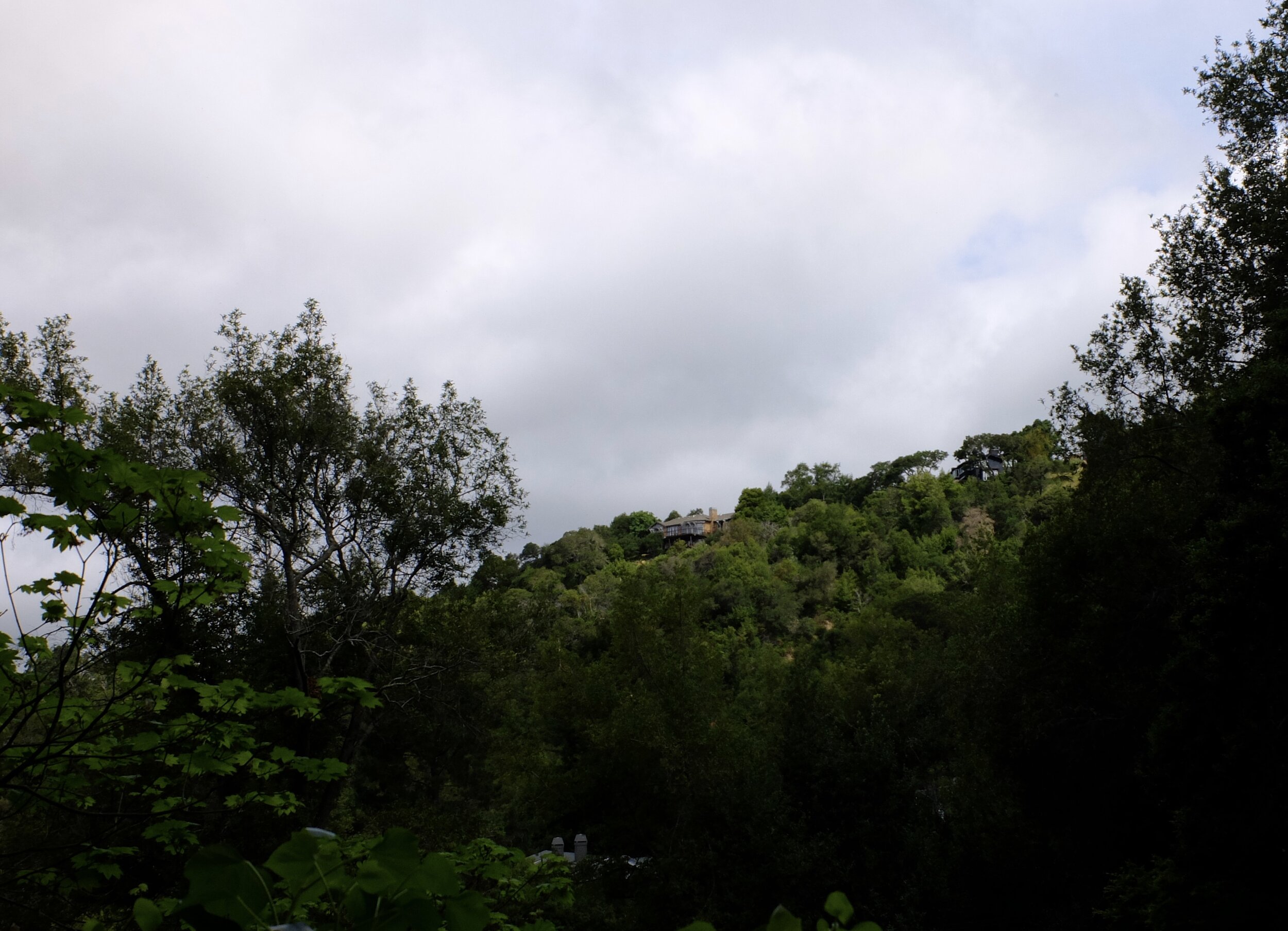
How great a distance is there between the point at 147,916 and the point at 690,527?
101 metres

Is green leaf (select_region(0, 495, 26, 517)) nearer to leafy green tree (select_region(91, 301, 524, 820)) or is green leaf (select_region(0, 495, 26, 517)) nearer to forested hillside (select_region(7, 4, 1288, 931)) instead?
forested hillside (select_region(7, 4, 1288, 931))

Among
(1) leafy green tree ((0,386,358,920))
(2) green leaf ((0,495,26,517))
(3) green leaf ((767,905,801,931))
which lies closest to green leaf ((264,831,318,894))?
(3) green leaf ((767,905,801,931))

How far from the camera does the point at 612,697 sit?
20.2 metres

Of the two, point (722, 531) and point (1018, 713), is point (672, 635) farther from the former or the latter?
point (722, 531)

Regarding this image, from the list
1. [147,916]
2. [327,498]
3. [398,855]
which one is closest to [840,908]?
[398,855]

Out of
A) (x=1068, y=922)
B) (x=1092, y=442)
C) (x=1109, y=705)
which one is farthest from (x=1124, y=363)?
(x=1068, y=922)

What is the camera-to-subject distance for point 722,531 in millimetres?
74188

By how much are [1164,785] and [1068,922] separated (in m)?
4.18

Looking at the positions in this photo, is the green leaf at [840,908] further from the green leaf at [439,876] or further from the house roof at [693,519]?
the house roof at [693,519]

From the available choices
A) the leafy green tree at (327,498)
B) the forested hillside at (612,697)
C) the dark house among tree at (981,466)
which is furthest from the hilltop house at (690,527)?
the leafy green tree at (327,498)

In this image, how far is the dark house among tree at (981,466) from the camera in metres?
74.4

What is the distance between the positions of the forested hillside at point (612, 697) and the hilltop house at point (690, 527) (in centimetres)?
7668

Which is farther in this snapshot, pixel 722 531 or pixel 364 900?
pixel 722 531

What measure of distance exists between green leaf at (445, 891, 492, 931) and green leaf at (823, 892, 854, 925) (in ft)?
1.97
